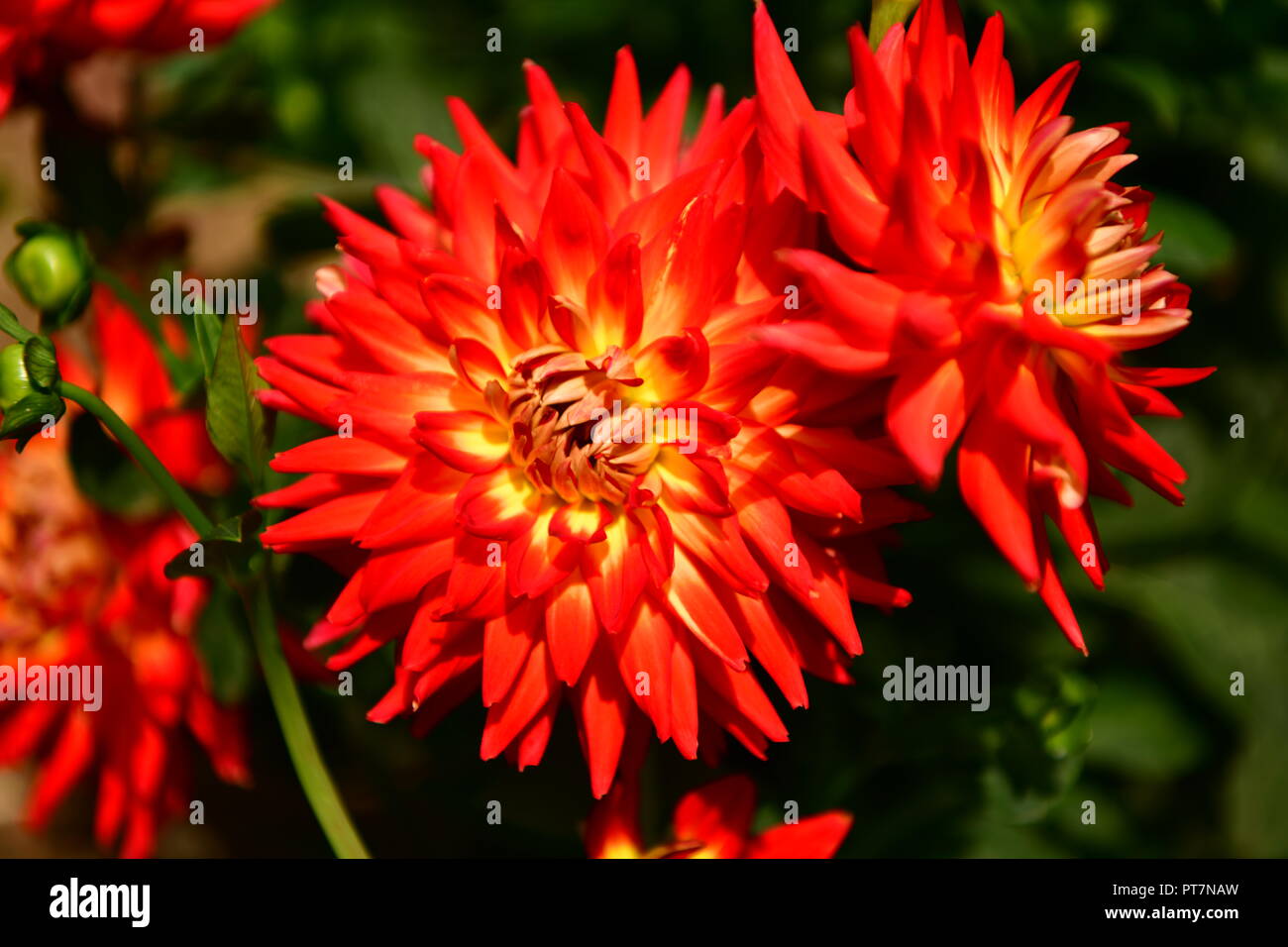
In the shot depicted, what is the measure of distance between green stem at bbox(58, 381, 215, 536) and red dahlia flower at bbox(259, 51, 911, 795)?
0.12 meters

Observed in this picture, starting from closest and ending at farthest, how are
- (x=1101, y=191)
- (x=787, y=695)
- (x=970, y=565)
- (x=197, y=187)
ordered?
(x=1101, y=191) < (x=787, y=695) < (x=970, y=565) < (x=197, y=187)

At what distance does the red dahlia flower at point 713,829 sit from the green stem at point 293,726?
0.73 feet

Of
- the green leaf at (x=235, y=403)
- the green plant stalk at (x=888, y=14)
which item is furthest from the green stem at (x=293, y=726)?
the green plant stalk at (x=888, y=14)

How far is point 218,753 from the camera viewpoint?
1330 millimetres

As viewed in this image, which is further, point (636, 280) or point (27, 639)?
point (27, 639)

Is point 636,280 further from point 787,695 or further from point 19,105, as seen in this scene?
point 19,105

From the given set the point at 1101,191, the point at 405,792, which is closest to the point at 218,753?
the point at 405,792

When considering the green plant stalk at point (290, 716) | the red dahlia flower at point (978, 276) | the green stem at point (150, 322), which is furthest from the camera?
the green stem at point (150, 322)

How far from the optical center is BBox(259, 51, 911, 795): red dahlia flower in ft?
2.77

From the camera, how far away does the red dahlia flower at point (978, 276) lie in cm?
75

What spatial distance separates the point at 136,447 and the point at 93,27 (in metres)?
0.46

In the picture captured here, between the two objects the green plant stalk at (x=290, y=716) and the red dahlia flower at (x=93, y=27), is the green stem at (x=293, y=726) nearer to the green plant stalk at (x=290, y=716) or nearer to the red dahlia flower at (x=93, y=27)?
the green plant stalk at (x=290, y=716)

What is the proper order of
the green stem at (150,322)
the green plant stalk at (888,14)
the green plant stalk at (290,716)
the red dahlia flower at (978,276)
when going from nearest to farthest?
the red dahlia flower at (978,276)
the green plant stalk at (888,14)
the green plant stalk at (290,716)
the green stem at (150,322)

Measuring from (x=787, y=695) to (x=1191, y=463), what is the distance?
1145mm
